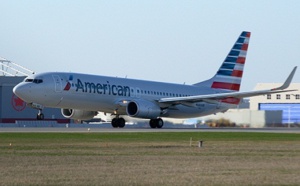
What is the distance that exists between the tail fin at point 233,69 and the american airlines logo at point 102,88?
10.9m

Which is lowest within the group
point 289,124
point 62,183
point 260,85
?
point 62,183

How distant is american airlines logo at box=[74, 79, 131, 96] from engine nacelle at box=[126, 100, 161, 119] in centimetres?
115

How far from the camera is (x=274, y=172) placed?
22203 mm

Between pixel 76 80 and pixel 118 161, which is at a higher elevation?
pixel 76 80

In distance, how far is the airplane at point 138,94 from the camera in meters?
54.7

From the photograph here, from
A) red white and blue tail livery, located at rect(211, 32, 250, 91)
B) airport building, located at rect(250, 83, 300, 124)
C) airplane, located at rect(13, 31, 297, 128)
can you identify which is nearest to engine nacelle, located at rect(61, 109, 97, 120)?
airplane, located at rect(13, 31, 297, 128)

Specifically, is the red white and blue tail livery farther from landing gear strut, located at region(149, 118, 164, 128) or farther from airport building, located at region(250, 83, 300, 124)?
airport building, located at region(250, 83, 300, 124)

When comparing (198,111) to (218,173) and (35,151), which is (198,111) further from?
(218,173)

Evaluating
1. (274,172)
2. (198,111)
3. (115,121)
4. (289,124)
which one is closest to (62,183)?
(274,172)

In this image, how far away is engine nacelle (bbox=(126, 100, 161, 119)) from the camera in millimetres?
57625

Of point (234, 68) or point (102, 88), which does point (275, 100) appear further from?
point (102, 88)

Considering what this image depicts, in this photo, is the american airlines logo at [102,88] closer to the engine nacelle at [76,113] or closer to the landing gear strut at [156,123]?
the landing gear strut at [156,123]

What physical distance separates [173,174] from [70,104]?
3499 centimetres

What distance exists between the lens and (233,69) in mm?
68188
